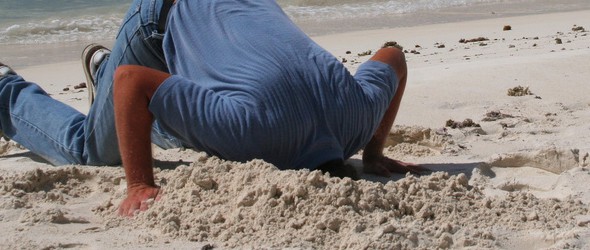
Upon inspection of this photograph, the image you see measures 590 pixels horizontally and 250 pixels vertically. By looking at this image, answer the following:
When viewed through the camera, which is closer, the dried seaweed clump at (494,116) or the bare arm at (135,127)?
the bare arm at (135,127)

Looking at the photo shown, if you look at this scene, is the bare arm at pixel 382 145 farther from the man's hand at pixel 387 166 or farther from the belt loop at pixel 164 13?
the belt loop at pixel 164 13

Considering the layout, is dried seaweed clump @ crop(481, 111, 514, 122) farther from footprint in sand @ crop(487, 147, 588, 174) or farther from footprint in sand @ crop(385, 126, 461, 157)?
footprint in sand @ crop(487, 147, 588, 174)

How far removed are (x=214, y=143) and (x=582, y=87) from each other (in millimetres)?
2935

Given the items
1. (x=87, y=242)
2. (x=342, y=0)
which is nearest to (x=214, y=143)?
(x=87, y=242)

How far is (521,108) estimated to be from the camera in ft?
16.4

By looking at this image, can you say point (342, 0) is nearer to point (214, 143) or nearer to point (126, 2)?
point (126, 2)

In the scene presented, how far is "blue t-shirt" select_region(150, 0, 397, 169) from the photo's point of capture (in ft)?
10.1

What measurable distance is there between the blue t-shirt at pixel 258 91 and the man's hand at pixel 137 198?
0.22 metres

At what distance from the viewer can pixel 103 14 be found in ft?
45.2

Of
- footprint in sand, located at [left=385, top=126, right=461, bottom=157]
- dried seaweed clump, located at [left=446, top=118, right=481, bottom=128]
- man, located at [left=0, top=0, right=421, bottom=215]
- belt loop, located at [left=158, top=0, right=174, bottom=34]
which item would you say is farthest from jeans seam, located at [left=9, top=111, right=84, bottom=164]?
Answer: dried seaweed clump, located at [left=446, top=118, right=481, bottom=128]

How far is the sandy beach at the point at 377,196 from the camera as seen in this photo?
106 inches

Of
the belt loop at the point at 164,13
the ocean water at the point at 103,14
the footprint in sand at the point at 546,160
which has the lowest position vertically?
the ocean water at the point at 103,14

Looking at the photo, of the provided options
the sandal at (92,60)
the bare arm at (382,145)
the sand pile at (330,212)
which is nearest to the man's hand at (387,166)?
the bare arm at (382,145)

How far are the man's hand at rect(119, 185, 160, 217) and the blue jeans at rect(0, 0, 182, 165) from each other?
1.97ft
